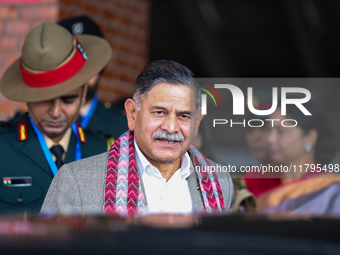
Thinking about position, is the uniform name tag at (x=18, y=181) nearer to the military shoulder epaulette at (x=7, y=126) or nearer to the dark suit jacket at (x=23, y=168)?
the dark suit jacket at (x=23, y=168)

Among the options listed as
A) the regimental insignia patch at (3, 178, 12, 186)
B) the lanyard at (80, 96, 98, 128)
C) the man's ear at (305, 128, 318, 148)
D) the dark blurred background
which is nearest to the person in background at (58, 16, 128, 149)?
the lanyard at (80, 96, 98, 128)

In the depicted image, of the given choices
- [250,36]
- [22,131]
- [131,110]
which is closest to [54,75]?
[22,131]

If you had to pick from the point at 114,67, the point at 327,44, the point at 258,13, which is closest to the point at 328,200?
the point at 114,67

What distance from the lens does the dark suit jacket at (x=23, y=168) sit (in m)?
2.62

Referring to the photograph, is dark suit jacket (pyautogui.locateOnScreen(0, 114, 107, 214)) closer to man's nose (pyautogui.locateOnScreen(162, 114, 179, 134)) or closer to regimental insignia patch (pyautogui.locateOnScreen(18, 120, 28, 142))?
regimental insignia patch (pyautogui.locateOnScreen(18, 120, 28, 142))

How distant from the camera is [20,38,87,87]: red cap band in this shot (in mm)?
2865

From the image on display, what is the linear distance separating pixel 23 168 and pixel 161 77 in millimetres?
932

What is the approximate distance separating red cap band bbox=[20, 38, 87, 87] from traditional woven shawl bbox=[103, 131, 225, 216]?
0.73 meters

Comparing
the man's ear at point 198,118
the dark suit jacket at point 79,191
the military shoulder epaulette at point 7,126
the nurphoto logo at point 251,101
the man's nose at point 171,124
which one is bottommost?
the dark suit jacket at point 79,191

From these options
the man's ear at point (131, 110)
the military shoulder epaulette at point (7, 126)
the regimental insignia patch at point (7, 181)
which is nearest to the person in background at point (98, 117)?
the military shoulder epaulette at point (7, 126)

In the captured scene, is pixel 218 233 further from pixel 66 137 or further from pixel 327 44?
pixel 327 44

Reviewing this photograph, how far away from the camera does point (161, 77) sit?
7.13 feet

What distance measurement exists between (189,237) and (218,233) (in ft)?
0.17

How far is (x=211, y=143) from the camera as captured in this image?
8.38ft
